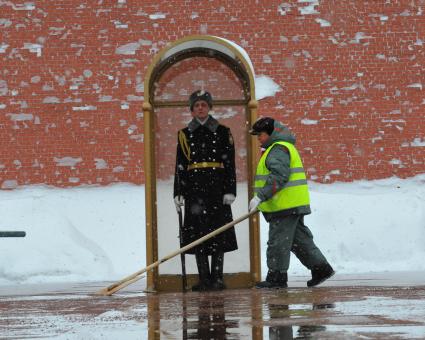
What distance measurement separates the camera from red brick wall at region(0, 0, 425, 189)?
15375mm

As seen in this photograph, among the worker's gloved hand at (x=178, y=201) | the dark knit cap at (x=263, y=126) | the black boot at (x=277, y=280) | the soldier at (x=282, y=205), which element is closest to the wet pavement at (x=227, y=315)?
the black boot at (x=277, y=280)

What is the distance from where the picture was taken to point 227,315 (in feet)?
21.4

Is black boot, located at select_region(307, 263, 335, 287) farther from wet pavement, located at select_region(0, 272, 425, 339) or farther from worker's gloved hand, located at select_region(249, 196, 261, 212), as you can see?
worker's gloved hand, located at select_region(249, 196, 261, 212)

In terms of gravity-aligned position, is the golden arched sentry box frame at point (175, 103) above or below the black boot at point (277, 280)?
above

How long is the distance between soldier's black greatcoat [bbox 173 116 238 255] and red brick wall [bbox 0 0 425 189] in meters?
5.43

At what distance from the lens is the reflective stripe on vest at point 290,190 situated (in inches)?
375

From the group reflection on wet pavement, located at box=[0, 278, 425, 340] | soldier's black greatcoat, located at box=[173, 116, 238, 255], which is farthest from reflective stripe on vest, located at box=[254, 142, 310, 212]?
reflection on wet pavement, located at box=[0, 278, 425, 340]

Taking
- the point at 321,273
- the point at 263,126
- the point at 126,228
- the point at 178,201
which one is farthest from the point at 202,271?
the point at 126,228

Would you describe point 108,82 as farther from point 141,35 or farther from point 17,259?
point 17,259

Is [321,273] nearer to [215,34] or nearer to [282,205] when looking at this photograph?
[282,205]

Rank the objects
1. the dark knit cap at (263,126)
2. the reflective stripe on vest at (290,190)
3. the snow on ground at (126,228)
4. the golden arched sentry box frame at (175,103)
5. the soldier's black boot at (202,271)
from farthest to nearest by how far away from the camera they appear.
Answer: the snow on ground at (126,228)
the golden arched sentry box frame at (175,103)
the soldier's black boot at (202,271)
the dark knit cap at (263,126)
the reflective stripe on vest at (290,190)

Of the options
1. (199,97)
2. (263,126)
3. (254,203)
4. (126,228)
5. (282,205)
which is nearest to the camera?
(254,203)

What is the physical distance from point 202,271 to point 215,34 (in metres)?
6.22

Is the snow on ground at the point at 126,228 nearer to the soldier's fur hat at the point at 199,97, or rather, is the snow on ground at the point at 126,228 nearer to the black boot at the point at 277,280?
the black boot at the point at 277,280
